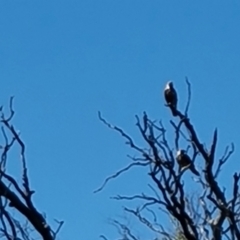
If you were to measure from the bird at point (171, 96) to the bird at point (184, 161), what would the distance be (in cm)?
21

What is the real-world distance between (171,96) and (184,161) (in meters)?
0.52

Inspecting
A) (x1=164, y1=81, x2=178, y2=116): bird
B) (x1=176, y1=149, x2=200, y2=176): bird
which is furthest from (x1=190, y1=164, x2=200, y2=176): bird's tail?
(x1=164, y1=81, x2=178, y2=116): bird

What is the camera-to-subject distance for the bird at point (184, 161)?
2.78 metres

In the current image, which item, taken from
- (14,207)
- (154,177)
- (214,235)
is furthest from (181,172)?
(14,207)

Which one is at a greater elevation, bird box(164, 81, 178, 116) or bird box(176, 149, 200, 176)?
bird box(164, 81, 178, 116)

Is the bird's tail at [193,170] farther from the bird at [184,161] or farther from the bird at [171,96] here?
the bird at [171,96]

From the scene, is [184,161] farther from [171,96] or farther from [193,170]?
[171,96]

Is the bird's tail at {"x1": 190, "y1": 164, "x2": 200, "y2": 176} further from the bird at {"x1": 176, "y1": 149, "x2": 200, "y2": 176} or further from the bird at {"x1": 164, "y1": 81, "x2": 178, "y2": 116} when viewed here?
the bird at {"x1": 164, "y1": 81, "x2": 178, "y2": 116}

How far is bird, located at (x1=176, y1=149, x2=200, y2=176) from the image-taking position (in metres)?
2.78

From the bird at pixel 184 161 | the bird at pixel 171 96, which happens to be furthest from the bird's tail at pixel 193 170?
the bird at pixel 171 96

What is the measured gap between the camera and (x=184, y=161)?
2.87m

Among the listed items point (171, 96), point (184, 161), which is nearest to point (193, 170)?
point (184, 161)

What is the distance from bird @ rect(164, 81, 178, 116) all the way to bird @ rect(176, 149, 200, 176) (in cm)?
21

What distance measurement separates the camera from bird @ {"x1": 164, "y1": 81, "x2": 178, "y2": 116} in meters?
2.80
